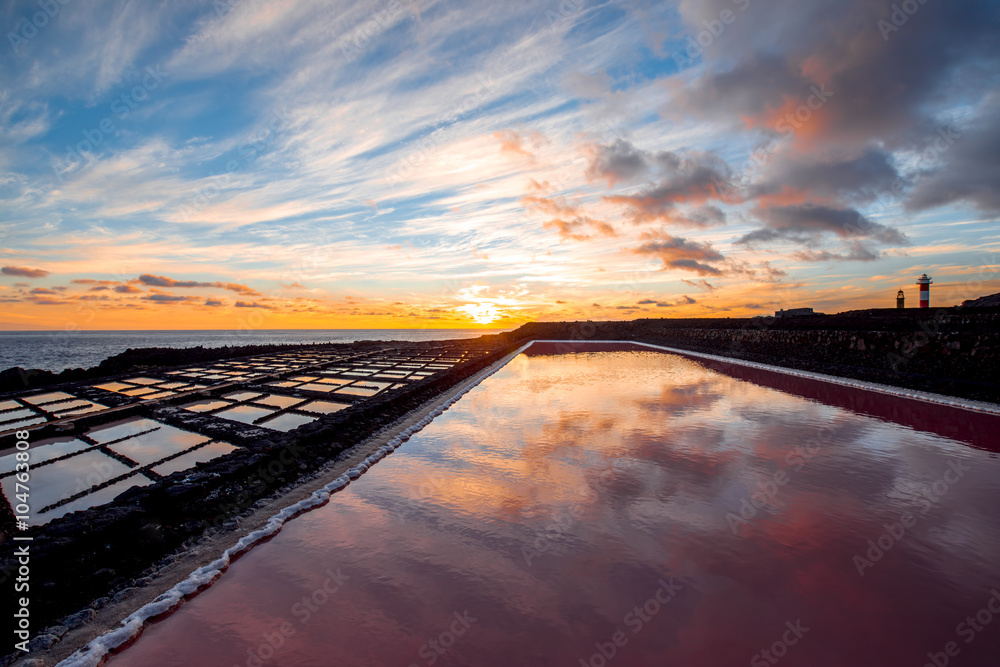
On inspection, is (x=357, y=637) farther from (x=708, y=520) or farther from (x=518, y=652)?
(x=708, y=520)

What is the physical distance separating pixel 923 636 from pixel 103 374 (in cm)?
2198

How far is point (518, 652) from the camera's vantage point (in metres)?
2.32

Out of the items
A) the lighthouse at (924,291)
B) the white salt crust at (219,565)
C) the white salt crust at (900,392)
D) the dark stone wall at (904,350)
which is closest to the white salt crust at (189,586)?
the white salt crust at (219,565)

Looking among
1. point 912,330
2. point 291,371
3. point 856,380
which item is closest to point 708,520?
point 856,380
